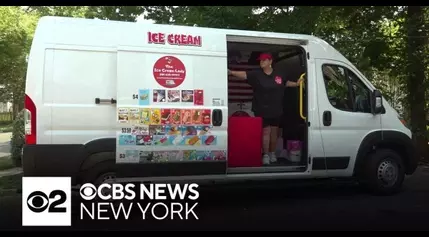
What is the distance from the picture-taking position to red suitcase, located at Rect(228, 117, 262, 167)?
692 centimetres

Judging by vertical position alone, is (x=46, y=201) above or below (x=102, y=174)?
below

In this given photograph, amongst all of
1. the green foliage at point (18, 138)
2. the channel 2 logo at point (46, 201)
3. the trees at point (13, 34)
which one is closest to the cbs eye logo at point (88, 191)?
the channel 2 logo at point (46, 201)

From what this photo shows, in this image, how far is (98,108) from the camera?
5934 millimetres

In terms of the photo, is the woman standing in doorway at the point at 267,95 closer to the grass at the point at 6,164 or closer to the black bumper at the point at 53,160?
the black bumper at the point at 53,160

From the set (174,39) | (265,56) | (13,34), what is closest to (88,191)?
(174,39)

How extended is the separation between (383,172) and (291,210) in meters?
1.85

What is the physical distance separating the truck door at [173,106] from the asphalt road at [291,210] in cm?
68

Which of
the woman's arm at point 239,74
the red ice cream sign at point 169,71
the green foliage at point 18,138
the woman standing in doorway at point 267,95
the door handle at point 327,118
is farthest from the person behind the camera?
the green foliage at point 18,138

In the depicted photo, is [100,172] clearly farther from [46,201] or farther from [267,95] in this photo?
[267,95]

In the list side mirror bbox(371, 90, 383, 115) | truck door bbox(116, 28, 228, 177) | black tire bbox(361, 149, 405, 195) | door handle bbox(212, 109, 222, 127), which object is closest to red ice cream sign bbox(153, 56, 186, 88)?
truck door bbox(116, 28, 228, 177)

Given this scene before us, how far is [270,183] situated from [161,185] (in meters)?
2.14

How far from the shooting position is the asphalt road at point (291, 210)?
19.1 feet

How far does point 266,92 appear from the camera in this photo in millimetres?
7457

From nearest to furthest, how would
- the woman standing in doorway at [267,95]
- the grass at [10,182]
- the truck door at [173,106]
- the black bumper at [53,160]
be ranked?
the black bumper at [53,160]
the truck door at [173,106]
the woman standing in doorway at [267,95]
the grass at [10,182]
